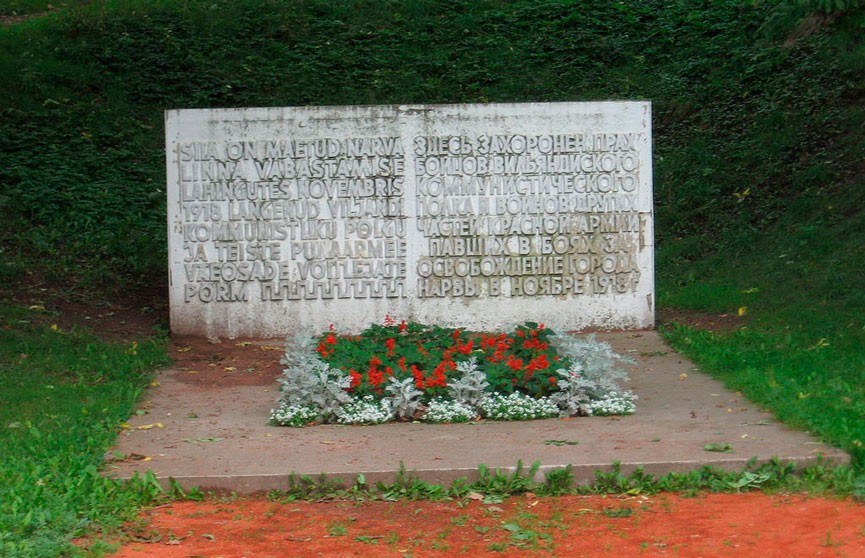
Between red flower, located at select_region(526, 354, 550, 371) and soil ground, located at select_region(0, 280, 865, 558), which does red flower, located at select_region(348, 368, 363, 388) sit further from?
soil ground, located at select_region(0, 280, 865, 558)

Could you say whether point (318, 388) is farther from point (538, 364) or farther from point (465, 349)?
point (538, 364)

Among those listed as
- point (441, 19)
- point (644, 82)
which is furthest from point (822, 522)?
point (441, 19)

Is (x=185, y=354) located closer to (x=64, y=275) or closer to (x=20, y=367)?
(x=20, y=367)

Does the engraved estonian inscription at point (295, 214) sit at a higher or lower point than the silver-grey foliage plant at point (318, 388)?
higher

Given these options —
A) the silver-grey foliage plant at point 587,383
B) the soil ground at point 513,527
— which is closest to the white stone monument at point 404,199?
the silver-grey foliage plant at point 587,383

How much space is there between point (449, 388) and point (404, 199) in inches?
143

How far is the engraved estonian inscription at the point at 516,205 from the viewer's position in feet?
35.0

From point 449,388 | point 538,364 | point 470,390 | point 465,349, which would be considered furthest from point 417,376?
point 538,364

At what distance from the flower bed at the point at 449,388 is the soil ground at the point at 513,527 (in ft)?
4.86

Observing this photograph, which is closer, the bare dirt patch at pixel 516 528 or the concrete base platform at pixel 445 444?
the bare dirt patch at pixel 516 528

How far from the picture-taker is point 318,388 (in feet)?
24.1

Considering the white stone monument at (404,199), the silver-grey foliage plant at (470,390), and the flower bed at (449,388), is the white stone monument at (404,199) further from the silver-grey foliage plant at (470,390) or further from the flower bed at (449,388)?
the silver-grey foliage plant at (470,390)

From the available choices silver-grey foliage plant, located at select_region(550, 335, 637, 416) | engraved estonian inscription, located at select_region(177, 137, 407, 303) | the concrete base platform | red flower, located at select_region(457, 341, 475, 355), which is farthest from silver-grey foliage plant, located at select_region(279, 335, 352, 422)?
engraved estonian inscription, located at select_region(177, 137, 407, 303)

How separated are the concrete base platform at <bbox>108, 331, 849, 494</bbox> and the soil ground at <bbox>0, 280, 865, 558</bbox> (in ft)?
0.79
